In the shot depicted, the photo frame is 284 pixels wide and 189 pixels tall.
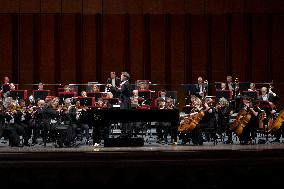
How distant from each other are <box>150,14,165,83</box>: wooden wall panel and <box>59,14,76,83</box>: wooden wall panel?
93.0 inches

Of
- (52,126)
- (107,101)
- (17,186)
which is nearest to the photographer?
(17,186)

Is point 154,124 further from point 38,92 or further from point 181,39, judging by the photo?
point 181,39

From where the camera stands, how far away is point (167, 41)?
15422 mm

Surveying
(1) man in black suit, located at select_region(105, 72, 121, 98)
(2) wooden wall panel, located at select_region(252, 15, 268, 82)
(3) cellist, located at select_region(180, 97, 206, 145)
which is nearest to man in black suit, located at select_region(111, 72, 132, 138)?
(1) man in black suit, located at select_region(105, 72, 121, 98)

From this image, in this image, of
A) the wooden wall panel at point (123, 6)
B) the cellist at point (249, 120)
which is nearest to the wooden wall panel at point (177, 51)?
the wooden wall panel at point (123, 6)

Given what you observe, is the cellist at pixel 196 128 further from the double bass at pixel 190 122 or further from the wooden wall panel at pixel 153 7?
the wooden wall panel at pixel 153 7

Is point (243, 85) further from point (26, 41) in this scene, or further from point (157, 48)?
point (26, 41)

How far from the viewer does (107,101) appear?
11195mm

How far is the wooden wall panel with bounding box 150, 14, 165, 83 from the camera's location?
15.4m

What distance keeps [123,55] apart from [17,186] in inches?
429

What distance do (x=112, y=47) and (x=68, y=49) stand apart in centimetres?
131

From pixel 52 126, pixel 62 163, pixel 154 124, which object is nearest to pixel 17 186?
pixel 62 163

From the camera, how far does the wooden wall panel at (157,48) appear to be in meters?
15.4

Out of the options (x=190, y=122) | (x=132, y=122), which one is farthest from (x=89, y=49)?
(x=132, y=122)
